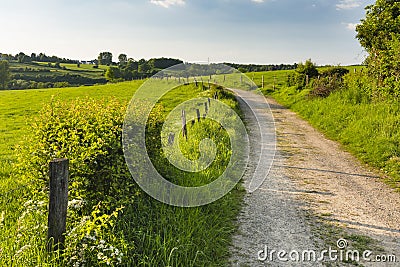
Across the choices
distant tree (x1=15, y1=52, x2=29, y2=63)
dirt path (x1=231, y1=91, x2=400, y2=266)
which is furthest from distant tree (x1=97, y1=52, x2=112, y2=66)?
dirt path (x1=231, y1=91, x2=400, y2=266)

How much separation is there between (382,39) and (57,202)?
653 inches

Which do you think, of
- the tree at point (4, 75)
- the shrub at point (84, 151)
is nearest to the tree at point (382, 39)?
the shrub at point (84, 151)

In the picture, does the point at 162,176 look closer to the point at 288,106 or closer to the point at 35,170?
the point at 35,170

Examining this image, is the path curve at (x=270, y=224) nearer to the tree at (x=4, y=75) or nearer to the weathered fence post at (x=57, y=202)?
the weathered fence post at (x=57, y=202)

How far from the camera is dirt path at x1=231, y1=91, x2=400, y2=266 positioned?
4.67 meters

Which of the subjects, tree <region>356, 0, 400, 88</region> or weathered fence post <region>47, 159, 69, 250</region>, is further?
tree <region>356, 0, 400, 88</region>

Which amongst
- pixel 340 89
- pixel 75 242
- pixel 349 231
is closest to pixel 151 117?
pixel 75 242

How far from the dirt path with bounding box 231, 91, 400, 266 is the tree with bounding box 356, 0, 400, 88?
678 cm

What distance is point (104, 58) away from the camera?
4508 inches

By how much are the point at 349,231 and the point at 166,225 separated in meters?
2.75

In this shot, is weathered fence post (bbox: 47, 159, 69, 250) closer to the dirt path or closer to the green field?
the green field

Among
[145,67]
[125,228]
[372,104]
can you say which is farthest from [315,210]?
[145,67]

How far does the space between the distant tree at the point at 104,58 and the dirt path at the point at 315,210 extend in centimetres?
11075

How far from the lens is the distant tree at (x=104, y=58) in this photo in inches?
4419
